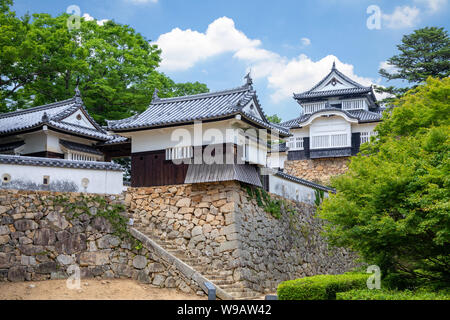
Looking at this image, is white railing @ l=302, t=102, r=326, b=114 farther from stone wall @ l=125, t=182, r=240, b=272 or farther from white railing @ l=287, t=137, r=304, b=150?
stone wall @ l=125, t=182, r=240, b=272

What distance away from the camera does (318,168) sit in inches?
1474

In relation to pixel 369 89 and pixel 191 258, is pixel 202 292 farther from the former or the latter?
pixel 369 89

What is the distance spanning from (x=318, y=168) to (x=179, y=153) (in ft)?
61.8

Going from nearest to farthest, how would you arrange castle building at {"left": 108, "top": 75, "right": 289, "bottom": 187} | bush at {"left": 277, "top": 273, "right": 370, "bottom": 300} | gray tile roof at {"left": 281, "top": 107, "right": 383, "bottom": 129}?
bush at {"left": 277, "top": 273, "right": 370, "bottom": 300} < castle building at {"left": 108, "top": 75, "right": 289, "bottom": 187} < gray tile roof at {"left": 281, "top": 107, "right": 383, "bottom": 129}

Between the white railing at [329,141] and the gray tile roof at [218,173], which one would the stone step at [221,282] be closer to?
the gray tile roof at [218,173]

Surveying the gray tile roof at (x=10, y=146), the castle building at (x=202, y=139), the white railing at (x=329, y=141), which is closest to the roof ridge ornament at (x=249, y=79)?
the castle building at (x=202, y=139)

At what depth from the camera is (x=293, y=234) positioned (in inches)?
979

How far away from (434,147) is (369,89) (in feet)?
79.4

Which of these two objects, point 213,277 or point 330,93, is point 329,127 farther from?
point 213,277

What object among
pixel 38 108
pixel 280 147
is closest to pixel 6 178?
pixel 38 108

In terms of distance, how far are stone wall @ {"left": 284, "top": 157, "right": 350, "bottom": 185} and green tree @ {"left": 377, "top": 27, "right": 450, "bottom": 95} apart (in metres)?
7.27

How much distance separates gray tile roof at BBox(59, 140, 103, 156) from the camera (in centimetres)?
2402

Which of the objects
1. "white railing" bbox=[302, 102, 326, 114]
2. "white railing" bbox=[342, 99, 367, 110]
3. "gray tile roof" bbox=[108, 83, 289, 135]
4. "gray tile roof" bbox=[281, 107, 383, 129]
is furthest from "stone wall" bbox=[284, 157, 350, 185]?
"gray tile roof" bbox=[108, 83, 289, 135]

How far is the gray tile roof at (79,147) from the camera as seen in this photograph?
24016 mm
